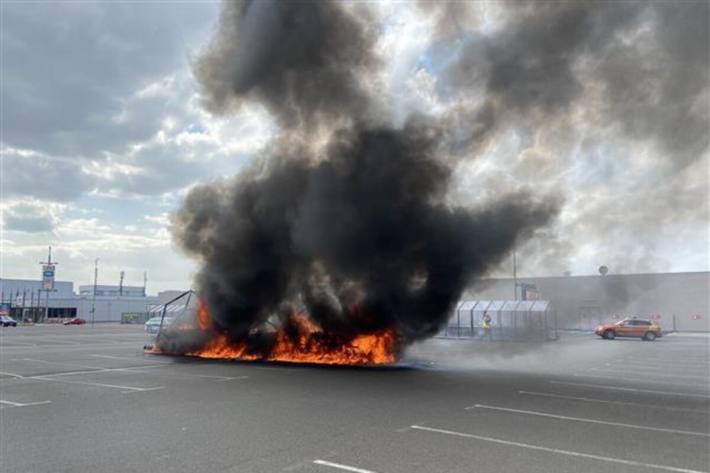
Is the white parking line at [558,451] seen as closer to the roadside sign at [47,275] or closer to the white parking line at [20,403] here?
the white parking line at [20,403]

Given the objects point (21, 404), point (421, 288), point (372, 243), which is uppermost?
point (372, 243)

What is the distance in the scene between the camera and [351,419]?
8266 mm

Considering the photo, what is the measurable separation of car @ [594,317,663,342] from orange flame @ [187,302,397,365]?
20681mm

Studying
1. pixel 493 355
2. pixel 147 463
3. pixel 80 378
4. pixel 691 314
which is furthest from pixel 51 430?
pixel 691 314

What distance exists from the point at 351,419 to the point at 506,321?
24.0 meters

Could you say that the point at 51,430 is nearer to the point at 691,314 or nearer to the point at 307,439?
the point at 307,439

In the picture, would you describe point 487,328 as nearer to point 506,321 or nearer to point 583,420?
point 506,321

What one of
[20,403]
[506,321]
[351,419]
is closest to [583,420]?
[351,419]

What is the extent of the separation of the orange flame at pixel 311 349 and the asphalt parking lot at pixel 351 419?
63.5 inches

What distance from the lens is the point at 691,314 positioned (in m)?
38.8

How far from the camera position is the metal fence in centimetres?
2895

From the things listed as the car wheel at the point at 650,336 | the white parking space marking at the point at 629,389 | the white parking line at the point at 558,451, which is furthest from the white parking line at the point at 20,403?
the car wheel at the point at 650,336

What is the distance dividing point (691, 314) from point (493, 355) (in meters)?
26.5

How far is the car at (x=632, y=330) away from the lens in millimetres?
31250
